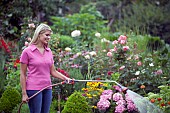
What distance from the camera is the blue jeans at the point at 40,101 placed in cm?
436

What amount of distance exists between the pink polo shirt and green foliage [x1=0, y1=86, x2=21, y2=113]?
1.74 m

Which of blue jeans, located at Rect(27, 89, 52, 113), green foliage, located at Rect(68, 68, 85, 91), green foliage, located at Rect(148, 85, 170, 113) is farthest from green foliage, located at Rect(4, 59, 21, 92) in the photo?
green foliage, located at Rect(148, 85, 170, 113)

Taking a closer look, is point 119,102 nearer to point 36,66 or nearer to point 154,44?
point 36,66

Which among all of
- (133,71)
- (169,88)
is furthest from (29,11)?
A: (169,88)

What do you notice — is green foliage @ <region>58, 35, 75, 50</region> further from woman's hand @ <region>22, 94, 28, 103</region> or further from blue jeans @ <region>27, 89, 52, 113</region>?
woman's hand @ <region>22, 94, 28, 103</region>

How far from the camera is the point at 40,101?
4.39 meters

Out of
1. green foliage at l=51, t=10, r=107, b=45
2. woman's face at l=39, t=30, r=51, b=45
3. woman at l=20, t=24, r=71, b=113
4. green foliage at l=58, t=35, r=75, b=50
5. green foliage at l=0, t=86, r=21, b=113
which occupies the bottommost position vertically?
green foliage at l=0, t=86, r=21, b=113

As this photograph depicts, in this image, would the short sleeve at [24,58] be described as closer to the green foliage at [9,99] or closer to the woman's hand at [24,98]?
the woman's hand at [24,98]

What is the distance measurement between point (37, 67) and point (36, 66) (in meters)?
0.02

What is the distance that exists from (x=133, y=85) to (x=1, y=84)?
8.31ft

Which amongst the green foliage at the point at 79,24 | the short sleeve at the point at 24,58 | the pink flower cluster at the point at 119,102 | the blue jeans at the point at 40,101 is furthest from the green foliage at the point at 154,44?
the short sleeve at the point at 24,58

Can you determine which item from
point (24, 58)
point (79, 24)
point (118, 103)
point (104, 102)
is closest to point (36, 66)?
point (24, 58)

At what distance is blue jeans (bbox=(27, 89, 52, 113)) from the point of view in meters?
4.36

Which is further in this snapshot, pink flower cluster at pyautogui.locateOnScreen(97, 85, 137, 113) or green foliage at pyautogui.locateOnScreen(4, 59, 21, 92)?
green foliage at pyautogui.locateOnScreen(4, 59, 21, 92)
